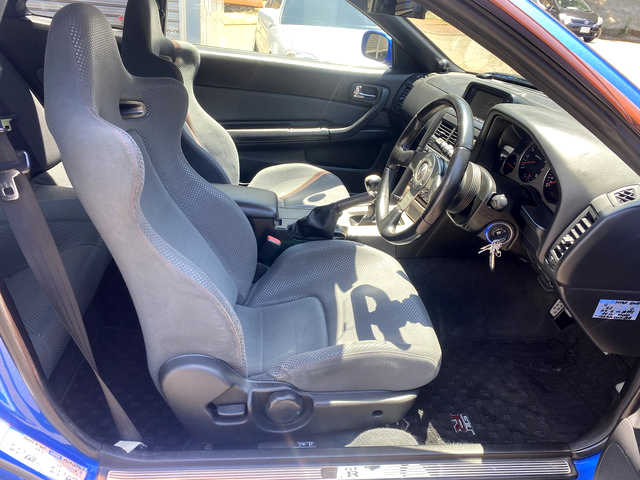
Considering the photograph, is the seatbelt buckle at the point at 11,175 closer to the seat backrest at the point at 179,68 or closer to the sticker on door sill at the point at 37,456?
the sticker on door sill at the point at 37,456

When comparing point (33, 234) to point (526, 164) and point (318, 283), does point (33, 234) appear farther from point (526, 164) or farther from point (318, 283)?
point (526, 164)

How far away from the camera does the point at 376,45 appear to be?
277cm

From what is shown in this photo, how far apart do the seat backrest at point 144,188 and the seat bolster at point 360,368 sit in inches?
5.5

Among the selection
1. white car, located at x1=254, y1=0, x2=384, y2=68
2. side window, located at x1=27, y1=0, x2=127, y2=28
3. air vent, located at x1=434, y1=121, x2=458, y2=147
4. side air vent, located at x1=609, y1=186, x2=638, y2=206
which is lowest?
white car, located at x1=254, y1=0, x2=384, y2=68

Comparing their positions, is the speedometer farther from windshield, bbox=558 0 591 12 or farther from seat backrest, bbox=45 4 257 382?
windshield, bbox=558 0 591 12

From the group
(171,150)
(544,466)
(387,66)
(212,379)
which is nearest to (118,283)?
(171,150)

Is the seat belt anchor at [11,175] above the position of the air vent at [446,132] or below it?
above

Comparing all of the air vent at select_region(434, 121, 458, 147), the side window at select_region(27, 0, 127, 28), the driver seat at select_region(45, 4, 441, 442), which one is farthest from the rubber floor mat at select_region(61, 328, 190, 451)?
the air vent at select_region(434, 121, 458, 147)

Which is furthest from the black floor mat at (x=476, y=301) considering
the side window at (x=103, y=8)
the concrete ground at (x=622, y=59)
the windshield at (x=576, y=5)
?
the windshield at (x=576, y=5)

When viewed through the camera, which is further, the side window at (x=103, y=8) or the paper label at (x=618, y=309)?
the side window at (x=103, y=8)

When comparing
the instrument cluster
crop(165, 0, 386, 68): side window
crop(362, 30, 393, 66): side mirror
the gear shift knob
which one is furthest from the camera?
crop(165, 0, 386, 68): side window

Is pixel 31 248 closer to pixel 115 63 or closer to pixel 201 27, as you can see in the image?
pixel 115 63

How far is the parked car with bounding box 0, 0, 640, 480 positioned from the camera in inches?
37.7

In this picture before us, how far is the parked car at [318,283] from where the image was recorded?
3.14 feet
